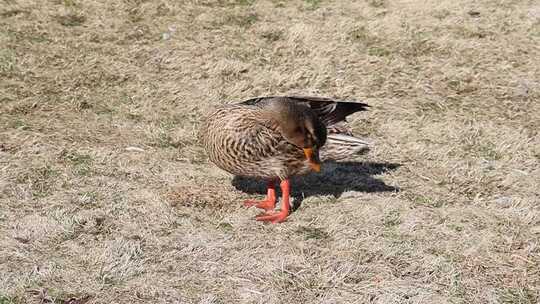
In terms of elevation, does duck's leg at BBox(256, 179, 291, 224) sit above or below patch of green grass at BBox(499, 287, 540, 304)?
above

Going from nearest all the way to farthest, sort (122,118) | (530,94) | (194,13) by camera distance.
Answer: (122,118) → (530,94) → (194,13)

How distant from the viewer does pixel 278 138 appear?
5.69 meters

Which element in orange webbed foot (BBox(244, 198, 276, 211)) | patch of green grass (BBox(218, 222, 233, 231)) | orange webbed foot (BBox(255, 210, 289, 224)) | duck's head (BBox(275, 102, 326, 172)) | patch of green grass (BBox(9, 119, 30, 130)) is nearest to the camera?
duck's head (BBox(275, 102, 326, 172))

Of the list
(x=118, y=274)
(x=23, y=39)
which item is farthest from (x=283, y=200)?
(x=23, y=39)

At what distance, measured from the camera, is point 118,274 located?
5.12m

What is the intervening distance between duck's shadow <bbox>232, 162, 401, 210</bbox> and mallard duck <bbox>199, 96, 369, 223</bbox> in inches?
22.9

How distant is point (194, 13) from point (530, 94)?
5072mm

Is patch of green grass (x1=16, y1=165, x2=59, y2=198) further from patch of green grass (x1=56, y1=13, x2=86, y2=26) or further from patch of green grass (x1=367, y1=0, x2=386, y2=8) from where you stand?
patch of green grass (x1=367, y1=0, x2=386, y2=8)

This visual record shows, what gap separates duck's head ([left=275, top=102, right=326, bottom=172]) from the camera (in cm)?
546

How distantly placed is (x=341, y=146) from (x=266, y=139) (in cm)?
68

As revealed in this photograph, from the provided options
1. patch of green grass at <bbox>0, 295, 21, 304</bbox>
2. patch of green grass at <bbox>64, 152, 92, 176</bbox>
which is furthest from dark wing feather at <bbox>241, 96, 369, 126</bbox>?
patch of green grass at <bbox>0, 295, 21, 304</bbox>

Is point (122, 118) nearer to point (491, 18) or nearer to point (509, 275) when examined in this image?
point (509, 275)

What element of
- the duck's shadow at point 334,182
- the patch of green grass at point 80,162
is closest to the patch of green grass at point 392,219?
the duck's shadow at point 334,182

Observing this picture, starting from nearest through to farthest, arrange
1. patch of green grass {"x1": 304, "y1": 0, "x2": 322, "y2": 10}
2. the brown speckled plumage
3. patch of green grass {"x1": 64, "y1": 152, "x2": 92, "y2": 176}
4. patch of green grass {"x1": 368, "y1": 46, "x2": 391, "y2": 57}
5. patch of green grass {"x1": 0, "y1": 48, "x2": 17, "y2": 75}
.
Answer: the brown speckled plumage
patch of green grass {"x1": 64, "y1": 152, "x2": 92, "y2": 176}
patch of green grass {"x1": 0, "y1": 48, "x2": 17, "y2": 75}
patch of green grass {"x1": 368, "y1": 46, "x2": 391, "y2": 57}
patch of green grass {"x1": 304, "y1": 0, "x2": 322, "y2": 10}
